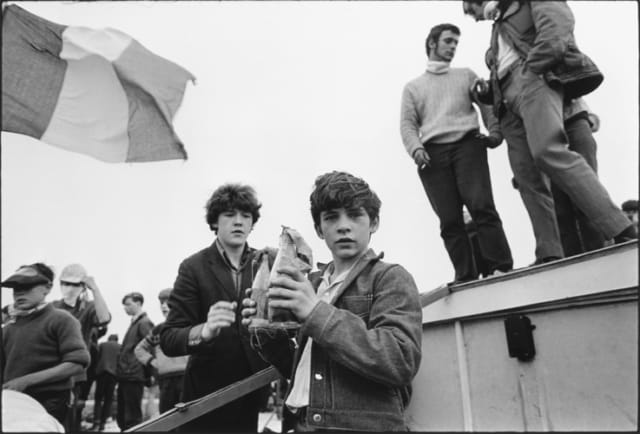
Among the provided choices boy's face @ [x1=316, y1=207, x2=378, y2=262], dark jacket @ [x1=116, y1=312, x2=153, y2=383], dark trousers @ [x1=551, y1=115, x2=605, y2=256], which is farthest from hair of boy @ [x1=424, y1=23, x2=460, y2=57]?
dark jacket @ [x1=116, y1=312, x2=153, y2=383]

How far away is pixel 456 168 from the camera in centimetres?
338

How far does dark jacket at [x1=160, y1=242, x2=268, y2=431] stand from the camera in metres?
2.17

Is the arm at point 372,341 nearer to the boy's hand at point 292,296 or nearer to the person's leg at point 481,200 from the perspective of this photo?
the boy's hand at point 292,296

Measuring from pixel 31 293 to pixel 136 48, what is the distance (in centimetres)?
193

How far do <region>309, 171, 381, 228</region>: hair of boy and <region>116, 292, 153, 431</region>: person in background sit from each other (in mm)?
4373

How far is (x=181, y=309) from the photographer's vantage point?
86.8 inches

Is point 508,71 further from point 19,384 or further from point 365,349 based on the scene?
point 19,384

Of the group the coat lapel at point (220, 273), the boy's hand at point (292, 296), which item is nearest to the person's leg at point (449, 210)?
the coat lapel at point (220, 273)

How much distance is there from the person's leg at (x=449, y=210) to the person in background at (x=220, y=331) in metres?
1.58

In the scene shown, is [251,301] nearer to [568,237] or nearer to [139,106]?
[568,237]

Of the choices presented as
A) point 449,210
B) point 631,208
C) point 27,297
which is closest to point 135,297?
point 27,297

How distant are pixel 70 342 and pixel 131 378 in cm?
218

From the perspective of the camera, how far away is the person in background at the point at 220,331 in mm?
2148

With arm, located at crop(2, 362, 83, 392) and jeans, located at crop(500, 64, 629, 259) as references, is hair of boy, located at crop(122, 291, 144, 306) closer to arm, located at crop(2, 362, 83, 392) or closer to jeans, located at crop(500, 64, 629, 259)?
arm, located at crop(2, 362, 83, 392)
